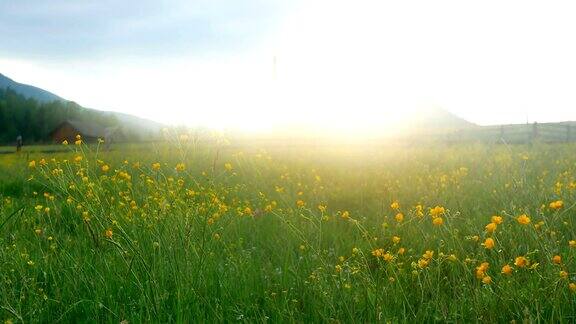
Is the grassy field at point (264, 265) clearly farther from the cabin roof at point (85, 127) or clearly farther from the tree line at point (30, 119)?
the tree line at point (30, 119)

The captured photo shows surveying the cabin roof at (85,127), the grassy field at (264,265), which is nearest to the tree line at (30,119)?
the cabin roof at (85,127)

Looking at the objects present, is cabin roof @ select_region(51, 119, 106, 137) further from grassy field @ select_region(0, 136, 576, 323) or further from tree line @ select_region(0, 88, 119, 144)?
grassy field @ select_region(0, 136, 576, 323)

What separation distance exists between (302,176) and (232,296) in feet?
18.3

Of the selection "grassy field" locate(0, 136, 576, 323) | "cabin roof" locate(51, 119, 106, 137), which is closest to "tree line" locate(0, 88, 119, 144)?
"cabin roof" locate(51, 119, 106, 137)

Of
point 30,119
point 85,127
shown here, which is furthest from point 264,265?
point 30,119

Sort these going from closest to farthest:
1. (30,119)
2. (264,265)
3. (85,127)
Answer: (264,265), (85,127), (30,119)

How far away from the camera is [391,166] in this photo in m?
9.06

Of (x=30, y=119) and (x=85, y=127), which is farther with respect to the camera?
(x=30, y=119)

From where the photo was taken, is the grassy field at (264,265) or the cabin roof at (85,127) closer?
the grassy field at (264,265)

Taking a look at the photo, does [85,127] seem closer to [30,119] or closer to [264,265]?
[30,119]

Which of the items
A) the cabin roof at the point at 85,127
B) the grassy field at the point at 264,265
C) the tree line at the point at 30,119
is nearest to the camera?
the grassy field at the point at 264,265

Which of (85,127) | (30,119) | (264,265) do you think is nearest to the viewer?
(264,265)

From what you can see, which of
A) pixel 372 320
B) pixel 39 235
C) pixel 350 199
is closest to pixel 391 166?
pixel 350 199

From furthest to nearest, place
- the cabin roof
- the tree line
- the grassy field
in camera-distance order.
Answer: the tree line
the cabin roof
the grassy field
